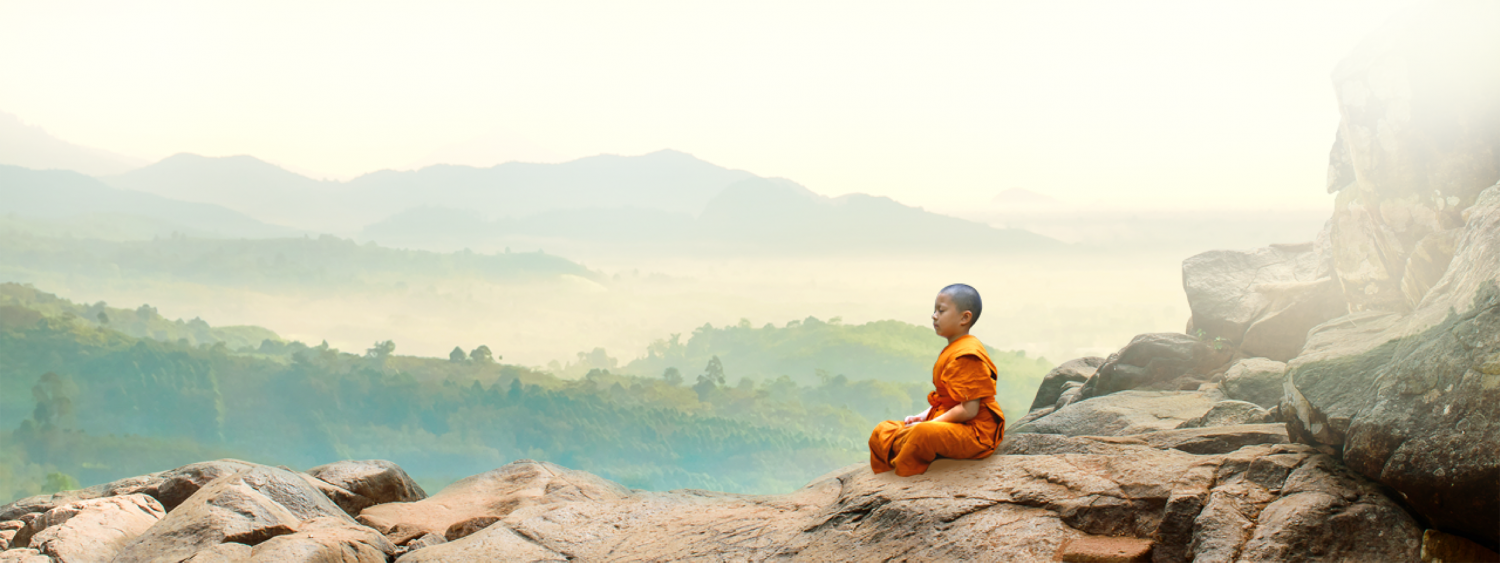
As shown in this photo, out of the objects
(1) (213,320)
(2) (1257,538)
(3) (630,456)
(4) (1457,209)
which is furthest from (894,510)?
(1) (213,320)

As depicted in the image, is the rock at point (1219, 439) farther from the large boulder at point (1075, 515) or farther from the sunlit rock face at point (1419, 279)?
the sunlit rock face at point (1419, 279)

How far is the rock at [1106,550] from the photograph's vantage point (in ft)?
17.6

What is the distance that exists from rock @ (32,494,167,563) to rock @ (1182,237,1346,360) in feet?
53.5

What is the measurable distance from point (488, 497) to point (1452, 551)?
1064 centimetres

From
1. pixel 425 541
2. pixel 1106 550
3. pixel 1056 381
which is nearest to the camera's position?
pixel 1106 550

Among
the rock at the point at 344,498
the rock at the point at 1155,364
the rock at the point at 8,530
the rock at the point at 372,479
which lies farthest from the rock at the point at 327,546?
the rock at the point at 1155,364

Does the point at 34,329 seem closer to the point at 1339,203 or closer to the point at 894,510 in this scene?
the point at 894,510

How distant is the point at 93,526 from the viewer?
9.29 meters

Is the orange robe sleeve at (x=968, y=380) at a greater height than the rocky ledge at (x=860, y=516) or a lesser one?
greater

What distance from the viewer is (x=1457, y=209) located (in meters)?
10.3

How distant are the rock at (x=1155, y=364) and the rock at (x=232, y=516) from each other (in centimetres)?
1161

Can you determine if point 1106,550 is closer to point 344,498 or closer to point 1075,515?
point 1075,515

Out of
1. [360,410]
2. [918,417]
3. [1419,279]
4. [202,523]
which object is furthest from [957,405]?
[360,410]

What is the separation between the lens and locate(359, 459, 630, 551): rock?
397 inches
